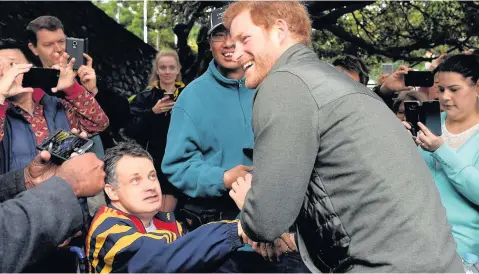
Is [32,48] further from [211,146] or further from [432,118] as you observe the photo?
[432,118]

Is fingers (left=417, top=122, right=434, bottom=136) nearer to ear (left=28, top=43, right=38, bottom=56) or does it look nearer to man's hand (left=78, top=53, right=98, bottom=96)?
man's hand (left=78, top=53, right=98, bottom=96)

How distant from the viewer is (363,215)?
5.69ft

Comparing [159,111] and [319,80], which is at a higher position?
[319,80]

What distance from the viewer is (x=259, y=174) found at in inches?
70.2

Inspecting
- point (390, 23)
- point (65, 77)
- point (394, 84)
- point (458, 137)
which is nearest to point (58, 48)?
point (65, 77)

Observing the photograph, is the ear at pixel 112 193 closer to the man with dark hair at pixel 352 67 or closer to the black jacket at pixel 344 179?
the black jacket at pixel 344 179

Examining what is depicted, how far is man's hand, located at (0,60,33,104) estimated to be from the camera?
2896 mm

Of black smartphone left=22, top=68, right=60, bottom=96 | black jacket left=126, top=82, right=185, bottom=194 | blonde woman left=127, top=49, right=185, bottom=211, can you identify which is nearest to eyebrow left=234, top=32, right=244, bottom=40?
black smartphone left=22, top=68, right=60, bottom=96

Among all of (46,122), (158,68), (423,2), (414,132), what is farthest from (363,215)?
(423,2)

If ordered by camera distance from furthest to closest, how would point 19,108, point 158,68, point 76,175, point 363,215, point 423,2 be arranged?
1. point 423,2
2. point 158,68
3. point 19,108
4. point 76,175
5. point 363,215

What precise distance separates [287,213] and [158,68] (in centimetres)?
380

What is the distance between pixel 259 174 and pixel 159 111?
2979mm

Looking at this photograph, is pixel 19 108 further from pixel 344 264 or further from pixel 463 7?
pixel 463 7

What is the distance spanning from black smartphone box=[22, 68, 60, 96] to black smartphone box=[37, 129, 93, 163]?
0.89m
